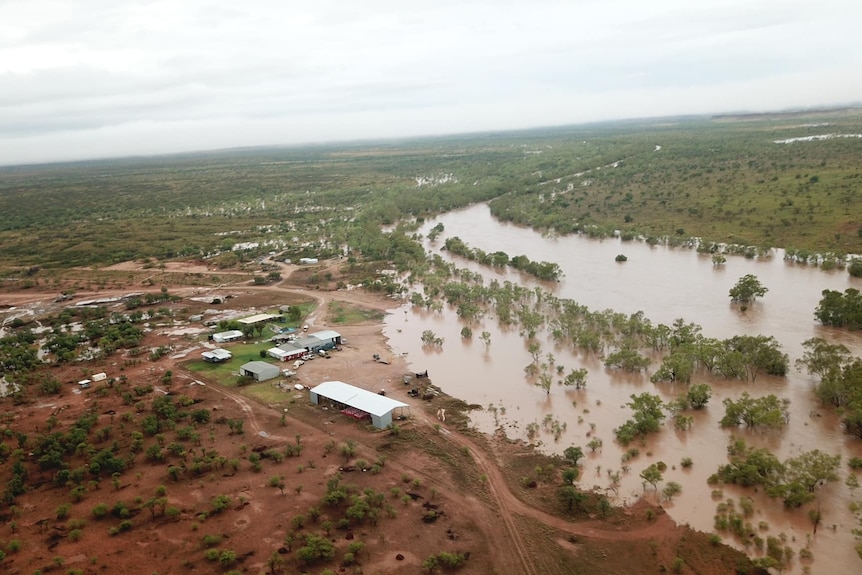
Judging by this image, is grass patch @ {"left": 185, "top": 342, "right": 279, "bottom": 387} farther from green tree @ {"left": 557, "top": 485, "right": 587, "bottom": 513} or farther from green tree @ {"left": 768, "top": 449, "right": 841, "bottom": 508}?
green tree @ {"left": 768, "top": 449, "right": 841, "bottom": 508}

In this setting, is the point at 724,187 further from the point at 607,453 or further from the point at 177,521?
the point at 177,521

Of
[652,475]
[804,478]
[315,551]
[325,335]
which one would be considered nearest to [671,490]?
[652,475]

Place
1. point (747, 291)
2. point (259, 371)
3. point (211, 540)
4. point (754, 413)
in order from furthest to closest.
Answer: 1. point (747, 291)
2. point (259, 371)
3. point (754, 413)
4. point (211, 540)

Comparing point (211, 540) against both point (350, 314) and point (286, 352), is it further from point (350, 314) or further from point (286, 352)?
point (350, 314)

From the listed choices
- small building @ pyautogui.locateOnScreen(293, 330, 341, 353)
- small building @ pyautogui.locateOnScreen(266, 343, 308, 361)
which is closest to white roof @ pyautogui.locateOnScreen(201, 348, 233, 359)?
small building @ pyautogui.locateOnScreen(266, 343, 308, 361)

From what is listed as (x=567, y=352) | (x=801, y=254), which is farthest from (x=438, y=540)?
(x=801, y=254)
